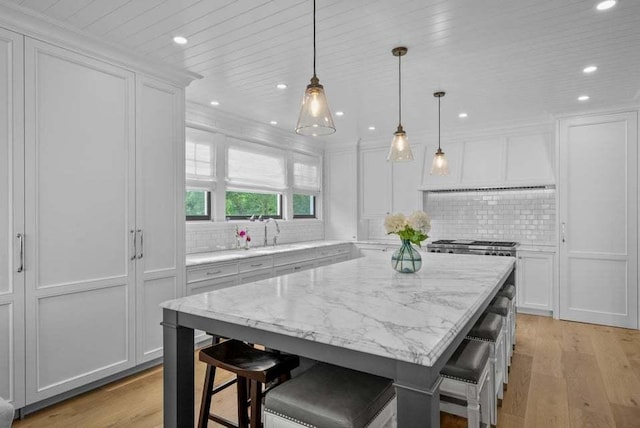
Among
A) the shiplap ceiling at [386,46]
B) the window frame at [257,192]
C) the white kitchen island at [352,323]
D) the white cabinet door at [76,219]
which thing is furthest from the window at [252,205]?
the white kitchen island at [352,323]

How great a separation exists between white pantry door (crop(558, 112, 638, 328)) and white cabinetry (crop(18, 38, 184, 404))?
14.1 ft

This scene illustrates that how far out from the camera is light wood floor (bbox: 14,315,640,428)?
239cm

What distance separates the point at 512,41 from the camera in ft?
8.76

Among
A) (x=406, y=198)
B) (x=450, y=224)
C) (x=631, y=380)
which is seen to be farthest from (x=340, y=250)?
(x=631, y=380)

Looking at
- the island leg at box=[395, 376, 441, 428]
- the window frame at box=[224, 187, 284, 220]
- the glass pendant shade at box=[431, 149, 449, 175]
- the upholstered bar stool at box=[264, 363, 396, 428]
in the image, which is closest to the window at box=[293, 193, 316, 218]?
the window frame at box=[224, 187, 284, 220]

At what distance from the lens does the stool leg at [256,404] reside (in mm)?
1721

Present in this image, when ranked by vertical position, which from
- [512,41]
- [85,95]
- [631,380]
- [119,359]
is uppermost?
[512,41]

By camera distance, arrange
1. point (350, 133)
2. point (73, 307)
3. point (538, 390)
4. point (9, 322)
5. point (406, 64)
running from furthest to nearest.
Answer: point (350, 133) < point (406, 64) < point (538, 390) < point (73, 307) < point (9, 322)

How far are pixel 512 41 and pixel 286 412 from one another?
107 inches

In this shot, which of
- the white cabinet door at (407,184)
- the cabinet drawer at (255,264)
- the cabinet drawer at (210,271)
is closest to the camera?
the cabinet drawer at (210,271)

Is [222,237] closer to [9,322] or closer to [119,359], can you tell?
[119,359]

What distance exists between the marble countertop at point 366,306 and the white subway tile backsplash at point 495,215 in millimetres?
2988

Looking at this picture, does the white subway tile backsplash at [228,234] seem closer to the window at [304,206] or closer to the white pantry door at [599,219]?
the window at [304,206]

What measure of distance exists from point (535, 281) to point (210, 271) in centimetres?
389
